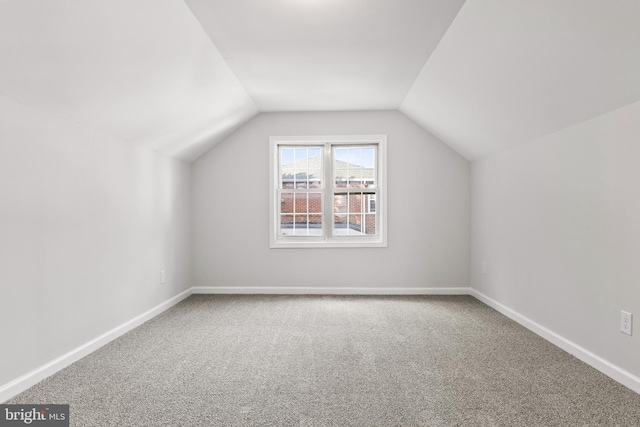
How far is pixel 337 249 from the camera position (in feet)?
15.6

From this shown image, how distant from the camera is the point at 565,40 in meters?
2.03

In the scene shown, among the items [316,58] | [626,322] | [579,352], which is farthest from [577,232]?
[316,58]

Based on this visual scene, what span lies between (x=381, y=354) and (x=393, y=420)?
877 mm

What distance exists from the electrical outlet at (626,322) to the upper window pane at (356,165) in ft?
10.0

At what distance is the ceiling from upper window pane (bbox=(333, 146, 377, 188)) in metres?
1.08

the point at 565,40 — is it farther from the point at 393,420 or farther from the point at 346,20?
the point at 393,420

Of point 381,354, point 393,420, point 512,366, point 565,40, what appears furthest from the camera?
point 381,354

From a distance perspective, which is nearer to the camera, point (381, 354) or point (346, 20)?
point (346, 20)

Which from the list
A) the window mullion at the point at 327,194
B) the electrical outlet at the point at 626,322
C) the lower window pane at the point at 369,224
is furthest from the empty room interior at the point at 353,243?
the window mullion at the point at 327,194

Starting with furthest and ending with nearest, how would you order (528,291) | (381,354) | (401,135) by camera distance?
1. (401,135)
2. (528,291)
3. (381,354)

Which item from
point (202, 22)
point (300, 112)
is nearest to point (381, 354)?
point (202, 22)

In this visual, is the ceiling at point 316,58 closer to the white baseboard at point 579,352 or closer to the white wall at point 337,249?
the white wall at point 337,249
